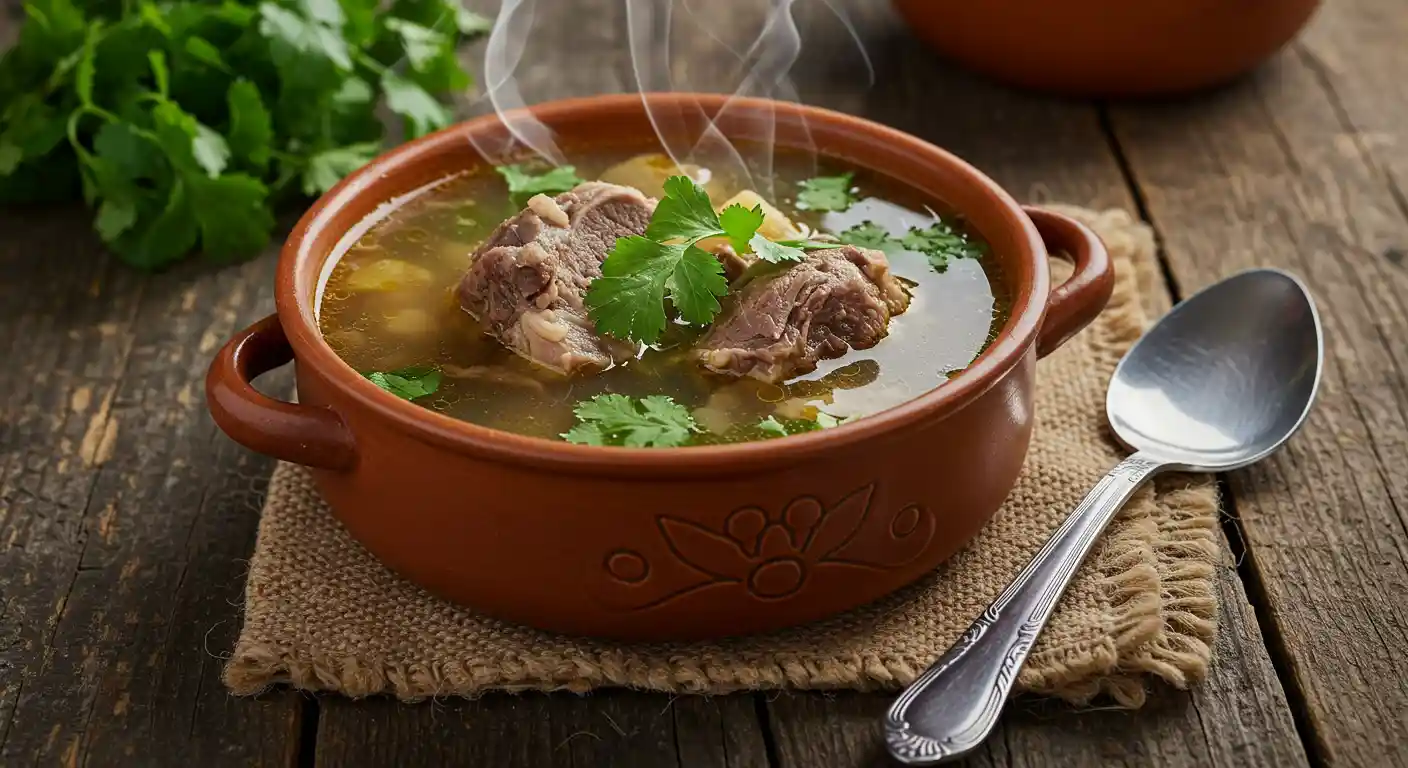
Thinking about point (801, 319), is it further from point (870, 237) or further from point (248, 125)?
point (248, 125)

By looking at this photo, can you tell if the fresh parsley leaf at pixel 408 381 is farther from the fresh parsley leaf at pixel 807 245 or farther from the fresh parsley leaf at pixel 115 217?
the fresh parsley leaf at pixel 115 217

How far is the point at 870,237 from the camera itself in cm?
268

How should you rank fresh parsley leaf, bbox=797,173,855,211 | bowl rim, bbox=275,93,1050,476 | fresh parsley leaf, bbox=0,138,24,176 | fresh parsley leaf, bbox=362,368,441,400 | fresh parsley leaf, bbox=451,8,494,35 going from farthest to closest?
fresh parsley leaf, bbox=451,8,494,35
fresh parsley leaf, bbox=0,138,24,176
fresh parsley leaf, bbox=797,173,855,211
fresh parsley leaf, bbox=362,368,441,400
bowl rim, bbox=275,93,1050,476

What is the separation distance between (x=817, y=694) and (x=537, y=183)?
115cm

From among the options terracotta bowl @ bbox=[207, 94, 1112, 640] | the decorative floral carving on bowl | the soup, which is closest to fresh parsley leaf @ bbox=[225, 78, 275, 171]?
the soup

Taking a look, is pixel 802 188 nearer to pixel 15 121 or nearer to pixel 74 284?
pixel 74 284

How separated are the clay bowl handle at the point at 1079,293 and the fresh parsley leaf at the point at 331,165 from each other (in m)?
A: 1.62

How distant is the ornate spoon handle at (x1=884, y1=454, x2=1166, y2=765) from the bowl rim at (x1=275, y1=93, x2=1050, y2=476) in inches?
12.2

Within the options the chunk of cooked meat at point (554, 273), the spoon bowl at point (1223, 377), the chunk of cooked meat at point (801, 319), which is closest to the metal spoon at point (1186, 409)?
the spoon bowl at point (1223, 377)

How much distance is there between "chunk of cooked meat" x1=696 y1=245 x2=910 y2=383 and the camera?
2309 mm

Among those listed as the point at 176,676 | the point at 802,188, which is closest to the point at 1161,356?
the point at 802,188

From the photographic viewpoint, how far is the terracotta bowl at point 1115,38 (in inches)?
145

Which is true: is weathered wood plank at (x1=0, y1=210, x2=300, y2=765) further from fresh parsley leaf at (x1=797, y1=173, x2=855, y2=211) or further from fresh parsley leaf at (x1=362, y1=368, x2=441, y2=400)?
fresh parsley leaf at (x1=797, y1=173, x2=855, y2=211)

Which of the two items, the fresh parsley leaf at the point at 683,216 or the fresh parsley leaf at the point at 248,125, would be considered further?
the fresh parsley leaf at the point at 248,125
